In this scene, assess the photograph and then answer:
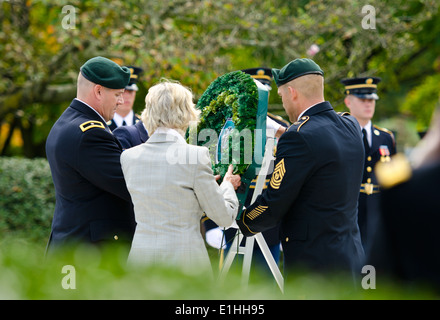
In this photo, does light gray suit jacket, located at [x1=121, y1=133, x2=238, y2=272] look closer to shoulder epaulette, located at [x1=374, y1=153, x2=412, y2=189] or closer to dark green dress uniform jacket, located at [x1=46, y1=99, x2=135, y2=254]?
dark green dress uniform jacket, located at [x1=46, y1=99, x2=135, y2=254]

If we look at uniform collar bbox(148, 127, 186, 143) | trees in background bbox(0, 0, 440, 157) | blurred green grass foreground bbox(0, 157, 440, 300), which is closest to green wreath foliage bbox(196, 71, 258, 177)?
uniform collar bbox(148, 127, 186, 143)

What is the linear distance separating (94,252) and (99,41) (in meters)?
6.99

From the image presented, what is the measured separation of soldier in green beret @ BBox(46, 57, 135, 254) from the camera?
3.21 meters

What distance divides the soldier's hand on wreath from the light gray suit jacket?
0.37 meters

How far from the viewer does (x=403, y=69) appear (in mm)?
13578

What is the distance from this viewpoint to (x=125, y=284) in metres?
1.41

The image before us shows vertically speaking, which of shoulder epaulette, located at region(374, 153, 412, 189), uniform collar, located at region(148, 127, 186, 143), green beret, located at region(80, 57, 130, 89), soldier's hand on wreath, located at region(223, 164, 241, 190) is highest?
green beret, located at region(80, 57, 130, 89)

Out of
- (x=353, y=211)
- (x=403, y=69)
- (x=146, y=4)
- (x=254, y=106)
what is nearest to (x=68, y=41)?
(x=146, y=4)

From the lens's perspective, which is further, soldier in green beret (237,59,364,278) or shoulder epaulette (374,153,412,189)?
soldier in green beret (237,59,364,278)

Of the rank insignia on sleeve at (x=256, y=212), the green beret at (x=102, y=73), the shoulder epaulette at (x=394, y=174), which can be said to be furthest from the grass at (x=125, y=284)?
the green beret at (x=102, y=73)

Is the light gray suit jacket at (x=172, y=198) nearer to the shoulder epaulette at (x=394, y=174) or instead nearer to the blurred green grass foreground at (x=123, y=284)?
the blurred green grass foreground at (x=123, y=284)

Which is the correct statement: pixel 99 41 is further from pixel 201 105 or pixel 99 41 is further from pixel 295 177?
pixel 295 177

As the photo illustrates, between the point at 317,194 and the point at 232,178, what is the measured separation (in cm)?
51

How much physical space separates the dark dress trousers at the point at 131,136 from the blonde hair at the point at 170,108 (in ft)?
3.38
